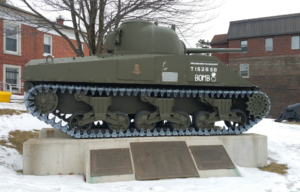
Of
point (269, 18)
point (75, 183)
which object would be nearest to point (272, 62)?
point (269, 18)

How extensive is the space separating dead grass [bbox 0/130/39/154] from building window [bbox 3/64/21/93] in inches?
521

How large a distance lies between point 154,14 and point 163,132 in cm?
644

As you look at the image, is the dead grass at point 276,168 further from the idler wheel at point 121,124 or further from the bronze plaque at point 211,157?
the idler wheel at point 121,124

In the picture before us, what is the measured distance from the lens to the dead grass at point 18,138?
28.3 ft

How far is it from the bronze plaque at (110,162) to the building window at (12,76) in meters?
18.4

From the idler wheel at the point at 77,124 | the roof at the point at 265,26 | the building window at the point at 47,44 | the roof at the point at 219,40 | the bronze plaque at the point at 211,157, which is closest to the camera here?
the bronze plaque at the point at 211,157

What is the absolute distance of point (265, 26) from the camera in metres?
27.8

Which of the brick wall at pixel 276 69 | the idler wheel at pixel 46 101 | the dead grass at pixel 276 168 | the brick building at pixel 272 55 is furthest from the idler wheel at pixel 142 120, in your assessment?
the brick wall at pixel 276 69

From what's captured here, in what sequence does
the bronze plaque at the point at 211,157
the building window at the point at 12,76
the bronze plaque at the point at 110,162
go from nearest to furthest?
the bronze plaque at the point at 110,162, the bronze plaque at the point at 211,157, the building window at the point at 12,76

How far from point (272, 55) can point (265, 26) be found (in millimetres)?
3031

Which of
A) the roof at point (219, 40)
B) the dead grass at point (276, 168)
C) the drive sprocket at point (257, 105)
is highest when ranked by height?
the roof at point (219, 40)

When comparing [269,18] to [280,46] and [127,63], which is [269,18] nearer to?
[280,46]

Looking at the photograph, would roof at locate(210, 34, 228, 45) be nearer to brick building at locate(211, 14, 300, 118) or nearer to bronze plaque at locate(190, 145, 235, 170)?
brick building at locate(211, 14, 300, 118)

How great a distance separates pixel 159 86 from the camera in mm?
7750
